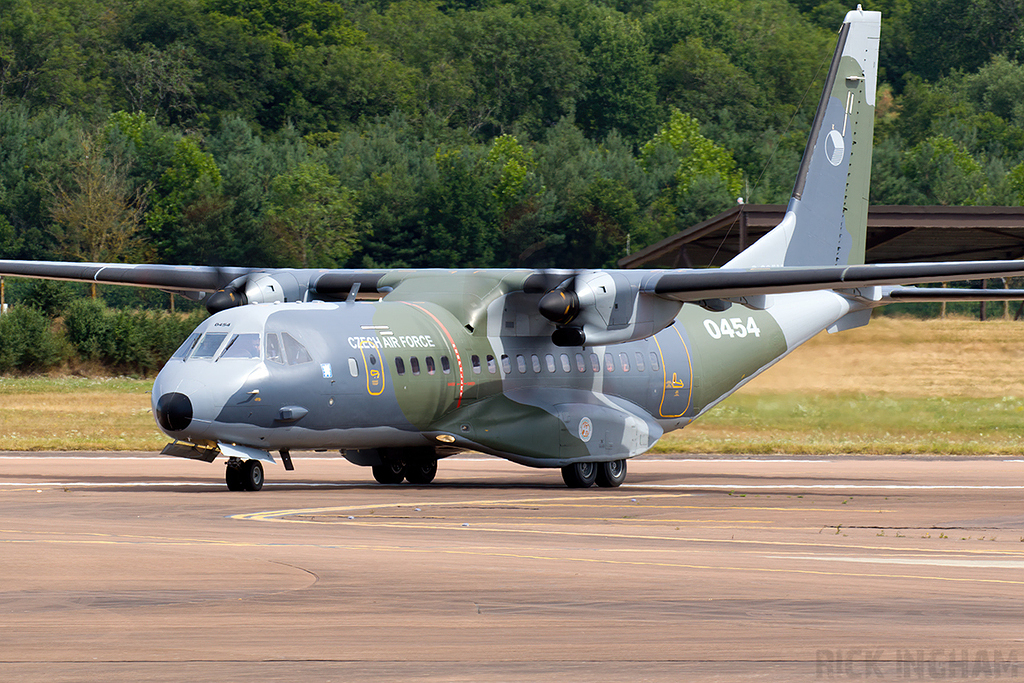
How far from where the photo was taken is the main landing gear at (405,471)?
2431 centimetres

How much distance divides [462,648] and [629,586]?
2972mm

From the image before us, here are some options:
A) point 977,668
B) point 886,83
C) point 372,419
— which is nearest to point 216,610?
point 977,668

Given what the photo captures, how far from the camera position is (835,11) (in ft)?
490

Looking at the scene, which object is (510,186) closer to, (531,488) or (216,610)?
(531,488)

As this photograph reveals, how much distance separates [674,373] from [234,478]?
882 cm

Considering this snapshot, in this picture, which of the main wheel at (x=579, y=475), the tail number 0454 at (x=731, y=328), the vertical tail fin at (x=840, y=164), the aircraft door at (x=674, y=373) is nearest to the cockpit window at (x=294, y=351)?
the main wheel at (x=579, y=475)

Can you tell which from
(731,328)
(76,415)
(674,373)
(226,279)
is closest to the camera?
(226,279)

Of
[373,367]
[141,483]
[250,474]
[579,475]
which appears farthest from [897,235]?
[250,474]

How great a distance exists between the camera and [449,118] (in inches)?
4446

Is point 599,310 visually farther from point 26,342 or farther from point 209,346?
point 26,342

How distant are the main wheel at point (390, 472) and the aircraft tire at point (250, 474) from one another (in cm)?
322

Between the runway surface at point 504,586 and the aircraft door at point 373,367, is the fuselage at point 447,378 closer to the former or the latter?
the aircraft door at point 373,367

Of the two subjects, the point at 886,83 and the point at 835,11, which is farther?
the point at 835,11

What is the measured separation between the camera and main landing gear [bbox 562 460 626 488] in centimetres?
2422
